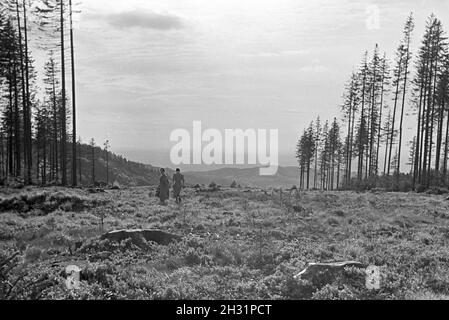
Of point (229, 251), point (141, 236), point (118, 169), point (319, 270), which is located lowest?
point (118, 169)

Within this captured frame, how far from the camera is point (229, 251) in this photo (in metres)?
10.3

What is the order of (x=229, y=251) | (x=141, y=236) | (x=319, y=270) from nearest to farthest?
1. (x=319, y=270)
2. (x=229, y=251)
3. (x=141, y=236)

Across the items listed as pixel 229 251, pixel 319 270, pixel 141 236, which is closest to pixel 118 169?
pixel 141 236

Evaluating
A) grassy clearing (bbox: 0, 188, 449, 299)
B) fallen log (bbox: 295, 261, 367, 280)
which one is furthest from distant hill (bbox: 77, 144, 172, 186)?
fallen log (bbox: 295, 261, 367, 280)

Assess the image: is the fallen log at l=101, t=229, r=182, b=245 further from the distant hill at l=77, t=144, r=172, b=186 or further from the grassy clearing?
the distant hill at l=77, t=144, r=172, b=186

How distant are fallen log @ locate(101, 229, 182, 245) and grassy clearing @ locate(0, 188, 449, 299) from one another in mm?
381

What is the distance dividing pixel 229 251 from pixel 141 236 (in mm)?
2696

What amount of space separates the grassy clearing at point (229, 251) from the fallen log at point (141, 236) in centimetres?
38

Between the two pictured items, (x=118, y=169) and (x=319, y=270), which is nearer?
(x=319, y=270)

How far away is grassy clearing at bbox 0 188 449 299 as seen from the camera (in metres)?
7.31

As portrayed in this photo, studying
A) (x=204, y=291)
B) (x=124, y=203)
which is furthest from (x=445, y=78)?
(x=204, y=291)

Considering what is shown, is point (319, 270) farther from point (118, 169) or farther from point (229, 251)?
point (118, 169)
